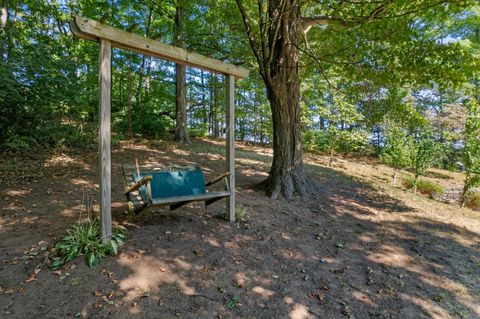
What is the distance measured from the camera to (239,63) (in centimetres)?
391

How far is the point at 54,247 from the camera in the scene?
278 centimetres

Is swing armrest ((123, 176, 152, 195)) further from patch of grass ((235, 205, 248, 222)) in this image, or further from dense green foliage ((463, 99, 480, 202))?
dense green foliage ((463, 99, 480, 202))

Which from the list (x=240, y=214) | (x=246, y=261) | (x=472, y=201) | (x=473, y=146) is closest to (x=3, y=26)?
(x=240, y=214)

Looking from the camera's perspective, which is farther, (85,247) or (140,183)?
(140,183)

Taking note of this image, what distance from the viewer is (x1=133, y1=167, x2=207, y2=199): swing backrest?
3.46m

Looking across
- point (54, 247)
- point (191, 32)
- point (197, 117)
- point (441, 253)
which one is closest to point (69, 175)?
point (54, 247)

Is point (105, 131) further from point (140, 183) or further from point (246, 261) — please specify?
point (246, 261)

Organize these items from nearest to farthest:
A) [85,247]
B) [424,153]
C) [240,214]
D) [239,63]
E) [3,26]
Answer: [85,247], [239,63], [240,214], [3,26], [424,153]

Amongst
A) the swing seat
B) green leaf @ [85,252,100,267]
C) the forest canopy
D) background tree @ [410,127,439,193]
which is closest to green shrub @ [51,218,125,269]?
green leaf @ [85,252,100,267]

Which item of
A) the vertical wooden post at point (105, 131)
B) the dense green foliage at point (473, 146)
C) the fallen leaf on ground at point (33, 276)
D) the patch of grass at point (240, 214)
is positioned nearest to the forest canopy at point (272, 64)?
the dense green foliage at point (473, 146)

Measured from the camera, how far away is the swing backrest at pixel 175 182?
3463mm

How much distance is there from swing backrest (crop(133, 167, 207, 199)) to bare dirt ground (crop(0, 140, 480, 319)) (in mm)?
386

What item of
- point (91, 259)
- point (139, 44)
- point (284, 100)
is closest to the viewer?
point (91, 259)

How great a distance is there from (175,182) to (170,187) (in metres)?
0.10
